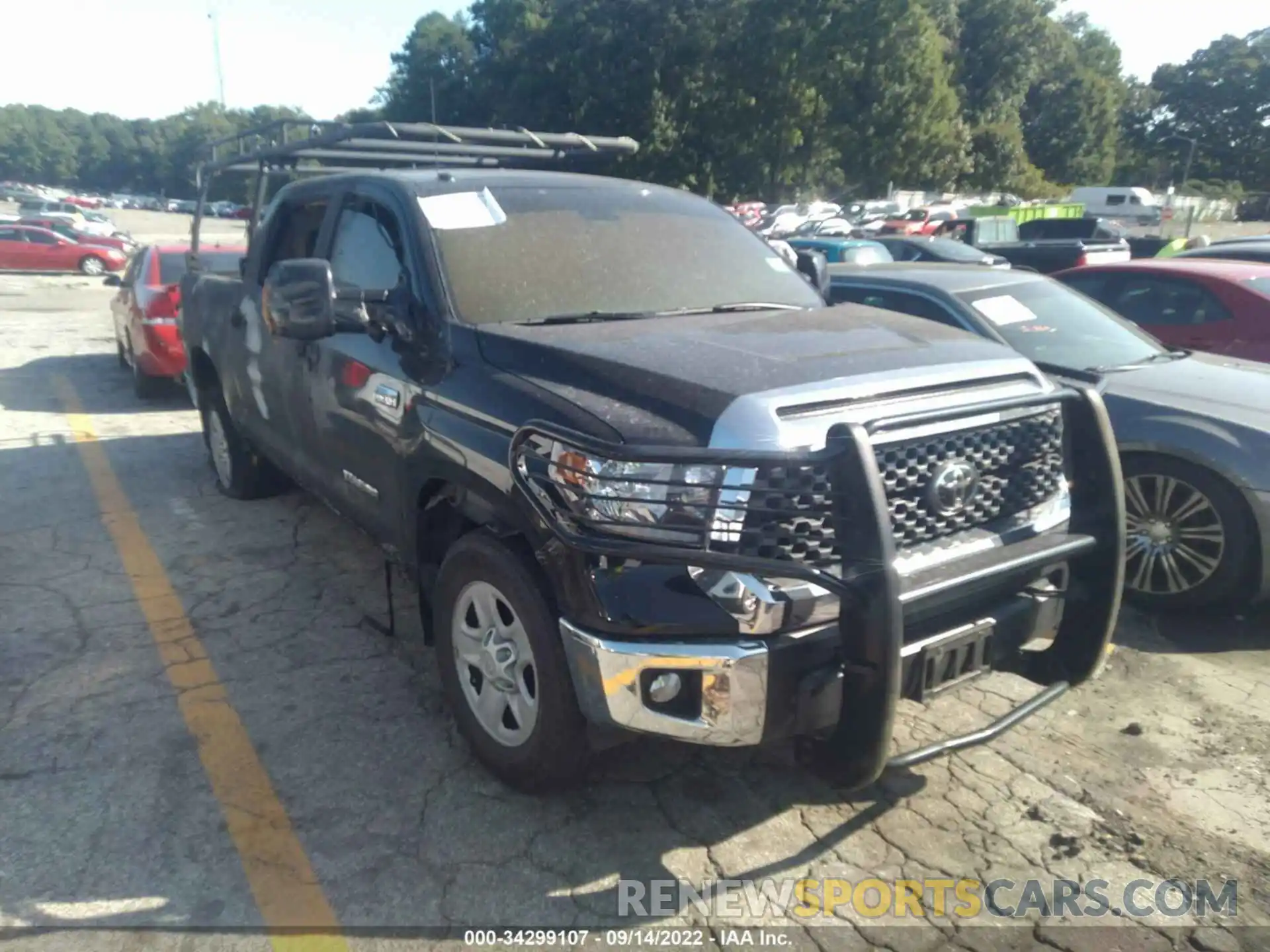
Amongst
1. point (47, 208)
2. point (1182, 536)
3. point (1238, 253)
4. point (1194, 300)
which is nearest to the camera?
point (1182, 536)

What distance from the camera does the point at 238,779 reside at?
3.46 m

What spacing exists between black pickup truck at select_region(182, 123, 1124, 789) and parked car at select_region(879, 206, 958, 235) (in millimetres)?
24022

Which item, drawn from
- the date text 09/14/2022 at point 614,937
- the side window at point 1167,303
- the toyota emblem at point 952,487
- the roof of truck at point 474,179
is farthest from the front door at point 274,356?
A: the side window at point 1167,303

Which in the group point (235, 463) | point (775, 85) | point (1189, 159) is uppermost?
point (775, 85)

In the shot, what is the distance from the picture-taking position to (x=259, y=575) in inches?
209

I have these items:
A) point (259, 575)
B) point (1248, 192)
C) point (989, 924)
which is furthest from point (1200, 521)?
point (1248, 192)

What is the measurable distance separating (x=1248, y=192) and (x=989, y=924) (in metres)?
79.9

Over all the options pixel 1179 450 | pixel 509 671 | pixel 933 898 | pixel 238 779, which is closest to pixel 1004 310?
pixel 1179 450

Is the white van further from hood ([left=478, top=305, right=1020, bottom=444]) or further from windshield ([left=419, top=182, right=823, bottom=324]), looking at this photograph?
hood ([left=478, top=305, right=1020, bottom=444])

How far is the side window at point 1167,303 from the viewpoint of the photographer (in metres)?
7.14

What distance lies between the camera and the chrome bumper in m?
2.64

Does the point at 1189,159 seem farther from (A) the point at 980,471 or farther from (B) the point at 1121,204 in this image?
(A) the point at 980,471

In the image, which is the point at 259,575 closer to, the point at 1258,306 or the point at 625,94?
the point at 1258,306

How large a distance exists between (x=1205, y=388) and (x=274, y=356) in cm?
462
